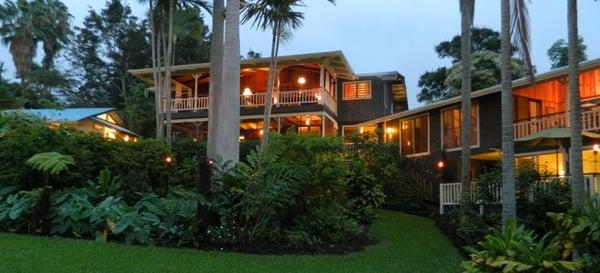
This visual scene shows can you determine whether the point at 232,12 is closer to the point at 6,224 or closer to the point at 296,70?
the point at 6,224

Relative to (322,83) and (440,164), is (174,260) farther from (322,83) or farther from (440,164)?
(322,83)

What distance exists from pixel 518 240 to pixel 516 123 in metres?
14.6

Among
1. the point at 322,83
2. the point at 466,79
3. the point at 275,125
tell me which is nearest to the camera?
the point at 466,79

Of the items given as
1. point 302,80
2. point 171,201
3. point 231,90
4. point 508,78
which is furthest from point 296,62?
point 171,201

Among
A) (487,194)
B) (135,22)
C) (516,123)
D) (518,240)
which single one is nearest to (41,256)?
(518,240)

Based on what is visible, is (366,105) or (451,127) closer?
(451,127)

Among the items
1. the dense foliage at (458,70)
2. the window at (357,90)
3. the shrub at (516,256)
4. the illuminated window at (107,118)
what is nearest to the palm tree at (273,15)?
the shrub at (516,256)

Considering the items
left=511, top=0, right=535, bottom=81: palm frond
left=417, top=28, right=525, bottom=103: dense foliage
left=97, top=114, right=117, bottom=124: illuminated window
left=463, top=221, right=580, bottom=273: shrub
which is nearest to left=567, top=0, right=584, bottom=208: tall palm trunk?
left=511, top=0, right=535, bottom=81: palm frond

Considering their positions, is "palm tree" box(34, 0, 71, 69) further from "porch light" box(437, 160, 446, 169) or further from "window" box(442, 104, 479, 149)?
"porch light" box(437, 160, 446, 169)

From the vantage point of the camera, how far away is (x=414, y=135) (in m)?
24.8

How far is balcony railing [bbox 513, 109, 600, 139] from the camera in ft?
56.6

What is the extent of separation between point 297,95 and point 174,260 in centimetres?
1851

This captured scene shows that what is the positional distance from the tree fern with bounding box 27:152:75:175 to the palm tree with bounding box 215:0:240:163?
3.47 m

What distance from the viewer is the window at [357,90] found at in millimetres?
28672
